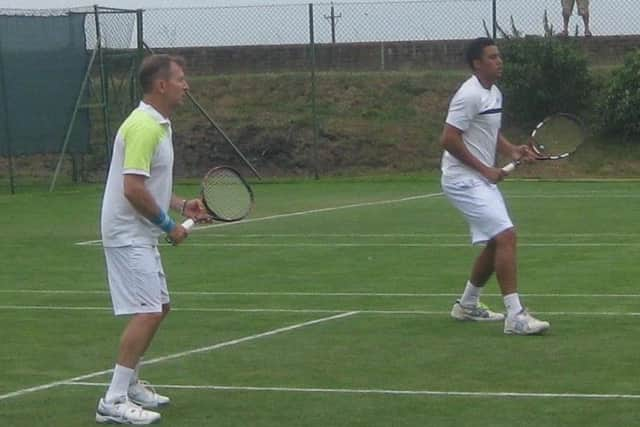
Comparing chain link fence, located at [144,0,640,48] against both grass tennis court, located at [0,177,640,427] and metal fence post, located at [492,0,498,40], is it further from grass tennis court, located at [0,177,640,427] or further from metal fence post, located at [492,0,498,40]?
grass tennis court, located at [0,177,640,427]

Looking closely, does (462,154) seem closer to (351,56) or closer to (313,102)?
(313,102)

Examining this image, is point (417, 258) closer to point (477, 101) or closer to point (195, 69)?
point (477, 101)

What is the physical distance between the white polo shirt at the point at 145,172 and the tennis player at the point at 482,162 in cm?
329

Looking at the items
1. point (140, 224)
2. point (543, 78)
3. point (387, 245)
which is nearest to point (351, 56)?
point (543, 78)

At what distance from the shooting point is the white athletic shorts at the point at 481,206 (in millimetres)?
11336

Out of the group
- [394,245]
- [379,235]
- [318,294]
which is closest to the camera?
[318,294]

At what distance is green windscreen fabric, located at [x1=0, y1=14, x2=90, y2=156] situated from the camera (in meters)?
27.7

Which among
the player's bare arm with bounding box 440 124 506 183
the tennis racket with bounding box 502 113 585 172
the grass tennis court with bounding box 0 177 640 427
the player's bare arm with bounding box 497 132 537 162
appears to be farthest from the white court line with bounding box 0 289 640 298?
the player's bare arm with bounding box 440 124 506 183

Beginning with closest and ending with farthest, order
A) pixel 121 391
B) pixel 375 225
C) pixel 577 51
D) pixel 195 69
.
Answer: pixel 121 391 < pixel 375 225 < pixel 577 51 < pixel 195 69

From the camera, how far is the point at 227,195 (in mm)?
9500

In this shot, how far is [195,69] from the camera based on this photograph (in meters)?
36.4

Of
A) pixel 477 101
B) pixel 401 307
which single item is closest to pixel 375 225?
pixel 401 307

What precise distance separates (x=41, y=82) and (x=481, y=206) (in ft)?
59.1

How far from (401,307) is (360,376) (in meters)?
3.09
